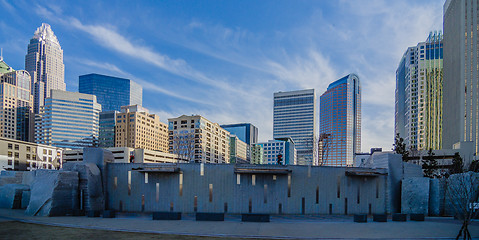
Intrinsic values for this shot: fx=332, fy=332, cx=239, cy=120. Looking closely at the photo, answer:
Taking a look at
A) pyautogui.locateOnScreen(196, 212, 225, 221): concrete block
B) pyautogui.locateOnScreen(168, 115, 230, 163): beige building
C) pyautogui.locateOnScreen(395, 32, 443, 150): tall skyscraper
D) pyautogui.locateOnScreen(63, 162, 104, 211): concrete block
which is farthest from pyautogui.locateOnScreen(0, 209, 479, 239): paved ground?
pyautogui.locateOnScreen(395, 32, 443, 150): tall skyscraper

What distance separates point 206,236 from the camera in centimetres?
1911

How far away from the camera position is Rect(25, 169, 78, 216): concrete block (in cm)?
2623

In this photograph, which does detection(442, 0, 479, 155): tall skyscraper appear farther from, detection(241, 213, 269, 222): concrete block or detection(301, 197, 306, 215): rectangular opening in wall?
detection(241, 213, 269, 222): concrete block

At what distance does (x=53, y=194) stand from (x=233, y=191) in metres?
14.6

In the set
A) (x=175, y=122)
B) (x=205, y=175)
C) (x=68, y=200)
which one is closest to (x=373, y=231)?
(x=205, y=175)

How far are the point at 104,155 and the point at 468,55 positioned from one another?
455 feet

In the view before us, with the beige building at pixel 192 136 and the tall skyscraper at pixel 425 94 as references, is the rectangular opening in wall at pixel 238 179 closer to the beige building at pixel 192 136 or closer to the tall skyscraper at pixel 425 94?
the beige building at pixel 192 136

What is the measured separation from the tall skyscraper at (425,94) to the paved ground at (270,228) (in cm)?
16361

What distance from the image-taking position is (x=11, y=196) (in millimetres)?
31859

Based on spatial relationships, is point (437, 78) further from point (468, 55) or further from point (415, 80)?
point (468, 55)

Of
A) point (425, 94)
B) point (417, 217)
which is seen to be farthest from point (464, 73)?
point (417, 217)

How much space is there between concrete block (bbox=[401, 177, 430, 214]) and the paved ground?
5.37 m

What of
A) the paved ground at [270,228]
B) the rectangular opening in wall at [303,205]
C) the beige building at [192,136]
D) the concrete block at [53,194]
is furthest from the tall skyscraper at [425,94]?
the concrete block at [53,194]

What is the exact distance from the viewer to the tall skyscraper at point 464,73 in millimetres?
121863
